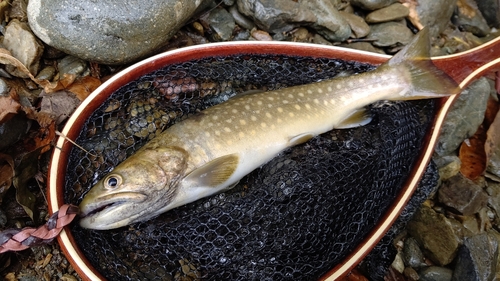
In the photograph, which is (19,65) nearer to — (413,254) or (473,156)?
(413,254)

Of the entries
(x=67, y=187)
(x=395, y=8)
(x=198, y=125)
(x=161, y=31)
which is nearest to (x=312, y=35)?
(x=395, y=8)

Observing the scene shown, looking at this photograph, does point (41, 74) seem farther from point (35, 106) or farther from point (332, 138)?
point (332, 138)

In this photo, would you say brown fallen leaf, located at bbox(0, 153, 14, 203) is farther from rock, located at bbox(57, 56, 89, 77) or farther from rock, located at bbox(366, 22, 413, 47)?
rock, located at bbox(366, 22, 413, 47)

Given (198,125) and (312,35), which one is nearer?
(198,125)

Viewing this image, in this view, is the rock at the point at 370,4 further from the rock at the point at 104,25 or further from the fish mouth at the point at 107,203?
the fish mouth at the point at 107,203

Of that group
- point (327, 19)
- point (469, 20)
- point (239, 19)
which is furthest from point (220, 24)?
point (469, 20)

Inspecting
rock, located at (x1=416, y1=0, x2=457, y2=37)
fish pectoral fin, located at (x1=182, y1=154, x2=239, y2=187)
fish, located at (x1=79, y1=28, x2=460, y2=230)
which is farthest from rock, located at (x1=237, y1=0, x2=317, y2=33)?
fish pectoral fin, located at (x1=182, y1=154, x2=239, y2=187)
